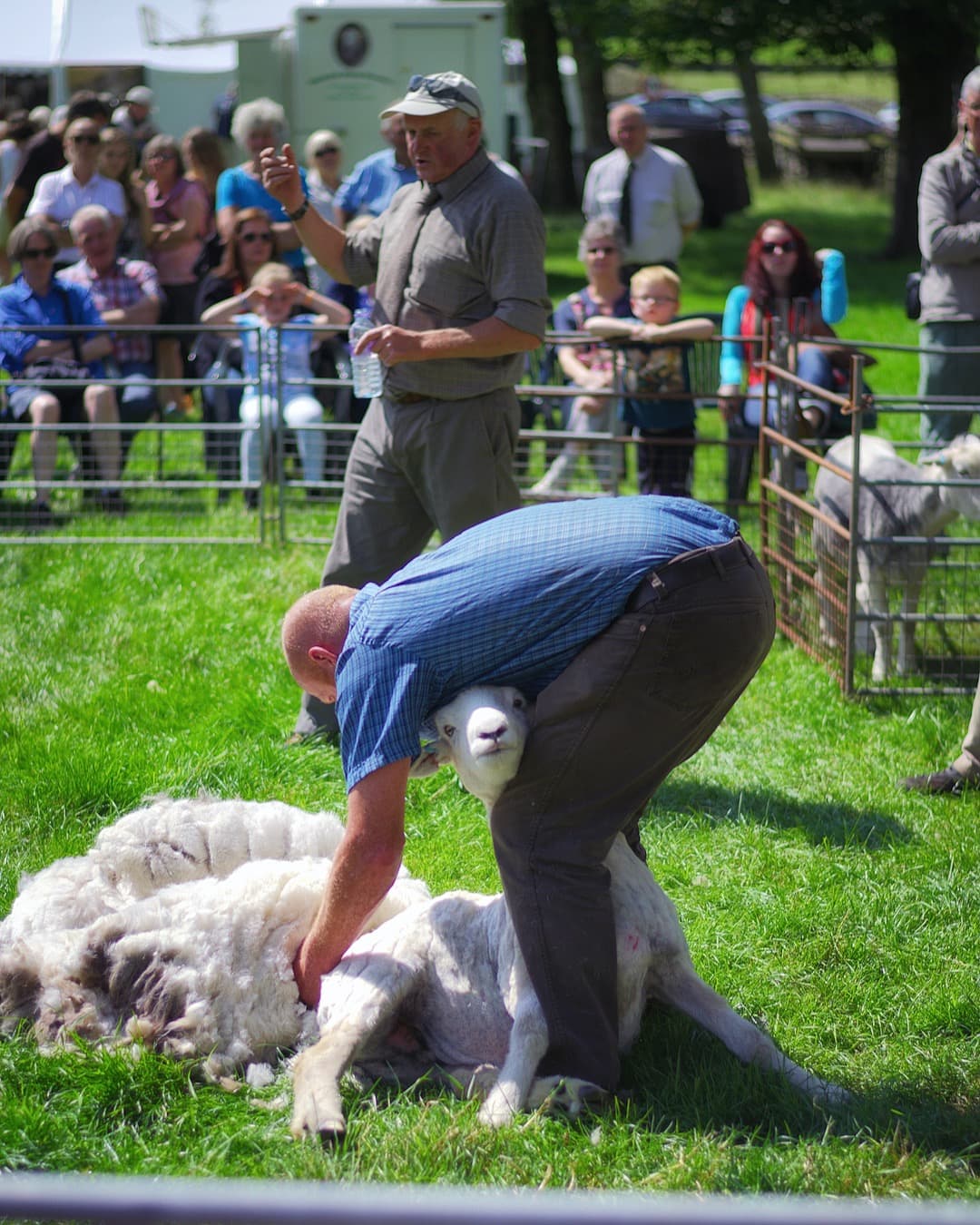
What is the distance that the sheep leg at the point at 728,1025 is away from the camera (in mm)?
3303

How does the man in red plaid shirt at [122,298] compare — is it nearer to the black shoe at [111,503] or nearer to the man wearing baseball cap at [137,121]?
the black shoe at [111,503]

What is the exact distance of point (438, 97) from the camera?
479cm

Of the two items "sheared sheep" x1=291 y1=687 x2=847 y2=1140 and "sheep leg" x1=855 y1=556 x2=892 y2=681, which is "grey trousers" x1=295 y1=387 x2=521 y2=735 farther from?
"sheared sheep" x1=291 y1=687 x2=847 y2=1140

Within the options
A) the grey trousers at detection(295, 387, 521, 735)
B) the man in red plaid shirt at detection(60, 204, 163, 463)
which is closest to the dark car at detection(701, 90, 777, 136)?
the man in red plaid shirt at detection(60, 204, 163, 463)

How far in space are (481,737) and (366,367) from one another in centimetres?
265

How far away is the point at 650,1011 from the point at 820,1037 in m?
0.45

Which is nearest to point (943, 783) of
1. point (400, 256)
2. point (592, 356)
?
point (400, 256)

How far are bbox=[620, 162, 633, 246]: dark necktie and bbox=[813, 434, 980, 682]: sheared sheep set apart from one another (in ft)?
17.4

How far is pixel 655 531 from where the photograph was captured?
3.18m

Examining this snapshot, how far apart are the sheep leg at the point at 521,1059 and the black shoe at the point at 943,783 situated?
2.51 metres

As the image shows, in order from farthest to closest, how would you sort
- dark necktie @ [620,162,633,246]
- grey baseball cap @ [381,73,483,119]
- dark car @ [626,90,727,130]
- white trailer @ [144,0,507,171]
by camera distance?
dark car @ [626,90,727,130] < white trailer @ [144,0,507,171] < dark necktie @ [620,162,633,246] < grey baseball cap @ [381,73,483,119]

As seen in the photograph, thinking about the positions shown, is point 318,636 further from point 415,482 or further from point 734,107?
point 734,107

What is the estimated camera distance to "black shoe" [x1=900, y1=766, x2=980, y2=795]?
5203mm

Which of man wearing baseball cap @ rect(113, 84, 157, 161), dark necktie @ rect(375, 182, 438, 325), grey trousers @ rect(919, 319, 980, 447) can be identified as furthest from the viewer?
man wearing baseball cap @ rect(113, 84, 157, 161)
